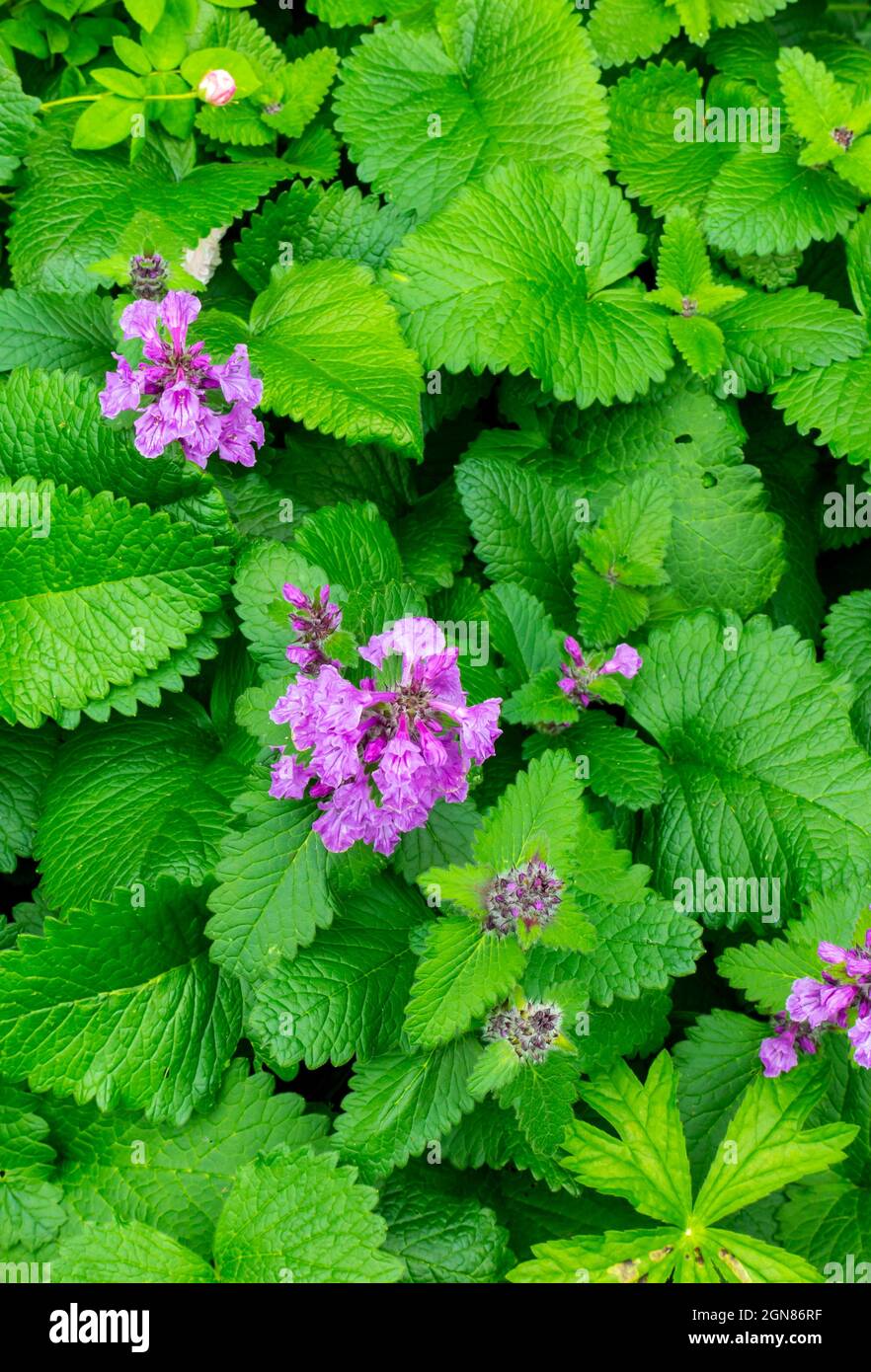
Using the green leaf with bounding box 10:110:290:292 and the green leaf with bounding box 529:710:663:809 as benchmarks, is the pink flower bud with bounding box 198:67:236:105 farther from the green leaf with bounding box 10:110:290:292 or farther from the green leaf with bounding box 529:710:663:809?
the green leaf with bounding box 529:710:663:809

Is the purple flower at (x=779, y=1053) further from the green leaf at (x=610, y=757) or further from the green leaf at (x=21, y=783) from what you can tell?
the green leaf at (x=21, y=783)

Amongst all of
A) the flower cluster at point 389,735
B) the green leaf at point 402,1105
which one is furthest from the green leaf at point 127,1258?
the flower cluster at point 389,735

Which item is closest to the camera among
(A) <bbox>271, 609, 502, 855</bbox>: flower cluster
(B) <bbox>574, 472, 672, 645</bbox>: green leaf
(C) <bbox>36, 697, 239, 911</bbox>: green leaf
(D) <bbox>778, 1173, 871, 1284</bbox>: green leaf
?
(A) <bbox>271, 609, 502, 855</bbox>: flower cluster

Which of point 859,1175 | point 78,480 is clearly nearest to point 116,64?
point 78,480

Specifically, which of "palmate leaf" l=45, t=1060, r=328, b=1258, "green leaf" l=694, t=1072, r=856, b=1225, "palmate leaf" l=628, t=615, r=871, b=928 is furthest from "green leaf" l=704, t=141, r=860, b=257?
"palmate leaf" l=45, t=1060, r=328, b=1258

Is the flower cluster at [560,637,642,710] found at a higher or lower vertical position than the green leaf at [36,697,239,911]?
higher

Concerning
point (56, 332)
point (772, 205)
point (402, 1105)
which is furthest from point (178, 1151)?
point (772, 205)

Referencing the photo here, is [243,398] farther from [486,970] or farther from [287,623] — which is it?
[486,970]

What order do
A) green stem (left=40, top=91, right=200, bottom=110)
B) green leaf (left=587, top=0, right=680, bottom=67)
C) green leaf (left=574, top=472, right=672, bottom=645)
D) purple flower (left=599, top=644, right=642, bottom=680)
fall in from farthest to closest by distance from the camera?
green leaf (left=587, top=0, right=680, bottom=67), green stem (left=40, top=91, right=200, bottom=110), green leaf (left=574, top=472, right=672, bottom=645), purple flower (left=599, top=644, right=642, bottom=680)
